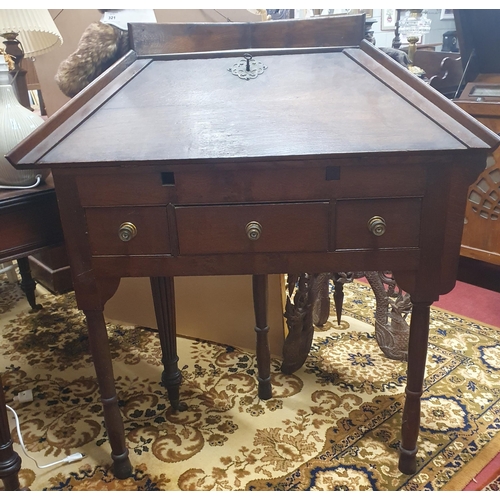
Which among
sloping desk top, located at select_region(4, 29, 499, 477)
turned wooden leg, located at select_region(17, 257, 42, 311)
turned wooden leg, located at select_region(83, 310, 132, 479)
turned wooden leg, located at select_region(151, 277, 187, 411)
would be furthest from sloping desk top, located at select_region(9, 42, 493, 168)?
turned wooden leg, located at select_region(17, 257, 42, 311)

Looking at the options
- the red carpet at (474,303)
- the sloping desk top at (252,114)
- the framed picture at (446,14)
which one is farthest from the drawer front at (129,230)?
the framed picture at (446,14)

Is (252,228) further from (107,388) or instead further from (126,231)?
(107,388)

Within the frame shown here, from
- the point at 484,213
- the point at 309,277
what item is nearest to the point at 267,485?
the point at 309,277

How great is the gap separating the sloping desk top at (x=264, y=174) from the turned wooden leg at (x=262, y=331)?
1.57 ft

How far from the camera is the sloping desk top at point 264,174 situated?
2.99 feet

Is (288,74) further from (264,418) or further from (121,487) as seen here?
(121,487)

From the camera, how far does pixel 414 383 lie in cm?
116

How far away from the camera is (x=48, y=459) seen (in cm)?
139

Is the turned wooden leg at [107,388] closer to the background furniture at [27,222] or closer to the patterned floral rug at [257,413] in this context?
the patterned floral rug at [257,413]

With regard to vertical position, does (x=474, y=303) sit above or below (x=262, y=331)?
below

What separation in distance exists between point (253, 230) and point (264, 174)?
114mm

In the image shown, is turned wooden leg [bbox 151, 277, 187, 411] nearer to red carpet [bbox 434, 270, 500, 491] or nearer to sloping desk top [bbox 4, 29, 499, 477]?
sloping desk top [bbox 4, 29, 499, 477]

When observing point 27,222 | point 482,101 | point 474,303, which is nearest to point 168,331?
point 27,222
